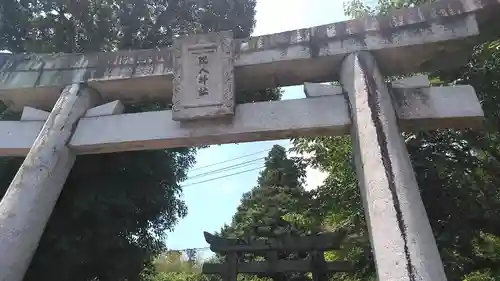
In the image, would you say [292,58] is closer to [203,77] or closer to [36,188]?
[203,77]

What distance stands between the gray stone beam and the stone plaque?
136 mm

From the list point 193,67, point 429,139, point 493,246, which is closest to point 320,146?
point 429,139

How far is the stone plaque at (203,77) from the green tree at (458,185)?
116 inches

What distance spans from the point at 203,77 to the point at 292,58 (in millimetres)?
972

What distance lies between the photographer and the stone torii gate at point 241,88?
4.05 meters

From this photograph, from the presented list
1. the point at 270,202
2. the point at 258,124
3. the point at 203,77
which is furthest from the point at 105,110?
the point at 270,202

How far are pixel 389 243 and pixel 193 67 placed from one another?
281 cm

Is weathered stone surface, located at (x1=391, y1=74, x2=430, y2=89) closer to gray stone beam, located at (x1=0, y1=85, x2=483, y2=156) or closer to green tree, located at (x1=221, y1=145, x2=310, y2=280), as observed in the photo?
gray stone beam, located at (x1=0, y1=85, x2=483, y2=156)

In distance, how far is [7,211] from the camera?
4016mm

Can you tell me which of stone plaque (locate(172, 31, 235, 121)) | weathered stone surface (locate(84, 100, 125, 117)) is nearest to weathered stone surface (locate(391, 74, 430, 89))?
stone plaque (locate(172, 31, 235, 121))

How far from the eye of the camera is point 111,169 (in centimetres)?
627

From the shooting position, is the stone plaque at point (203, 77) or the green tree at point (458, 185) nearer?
the stone plaque at point (203, 77)

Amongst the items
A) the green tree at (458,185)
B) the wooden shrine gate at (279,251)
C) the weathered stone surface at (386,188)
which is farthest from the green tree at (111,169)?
the weathered stone surface at (386,188)

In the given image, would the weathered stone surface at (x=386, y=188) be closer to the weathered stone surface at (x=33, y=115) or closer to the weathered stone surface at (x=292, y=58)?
the weathered stone surface at (x=292, y=58)
